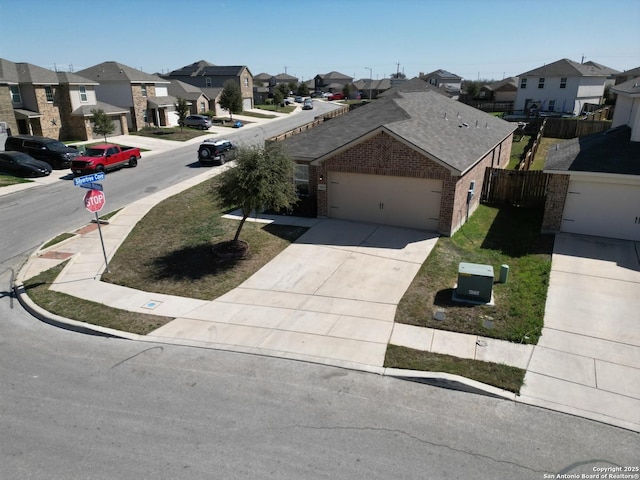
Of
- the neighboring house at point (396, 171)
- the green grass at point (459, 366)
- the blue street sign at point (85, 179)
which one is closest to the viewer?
A: the green grass at point (459, 366)

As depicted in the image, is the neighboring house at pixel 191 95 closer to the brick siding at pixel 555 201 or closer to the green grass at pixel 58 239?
the green grass at pixel 58 239

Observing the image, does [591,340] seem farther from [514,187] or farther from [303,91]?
[303,91]

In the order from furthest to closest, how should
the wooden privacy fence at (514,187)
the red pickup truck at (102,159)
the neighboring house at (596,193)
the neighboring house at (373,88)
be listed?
the neighboring house at (373,88) < the red pickup truck at (102,159) < the wooden privacy fence at (514,187) < the neighboring house at (596,193)

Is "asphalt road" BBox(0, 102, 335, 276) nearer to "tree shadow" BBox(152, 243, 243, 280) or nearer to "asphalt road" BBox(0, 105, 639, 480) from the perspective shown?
"tree shadow" BBox(152, 243, 243, 280)

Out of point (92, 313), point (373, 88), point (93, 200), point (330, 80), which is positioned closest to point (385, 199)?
point (93, 200)

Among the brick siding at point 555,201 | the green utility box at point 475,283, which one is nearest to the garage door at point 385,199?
the brick siding at point 555,201

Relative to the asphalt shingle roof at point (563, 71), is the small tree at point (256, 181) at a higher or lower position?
lower

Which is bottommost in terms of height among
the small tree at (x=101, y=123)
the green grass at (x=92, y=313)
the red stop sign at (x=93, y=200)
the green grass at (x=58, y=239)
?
the green grass at (x=92, y=313)

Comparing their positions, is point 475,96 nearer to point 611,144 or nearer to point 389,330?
point 611,144
